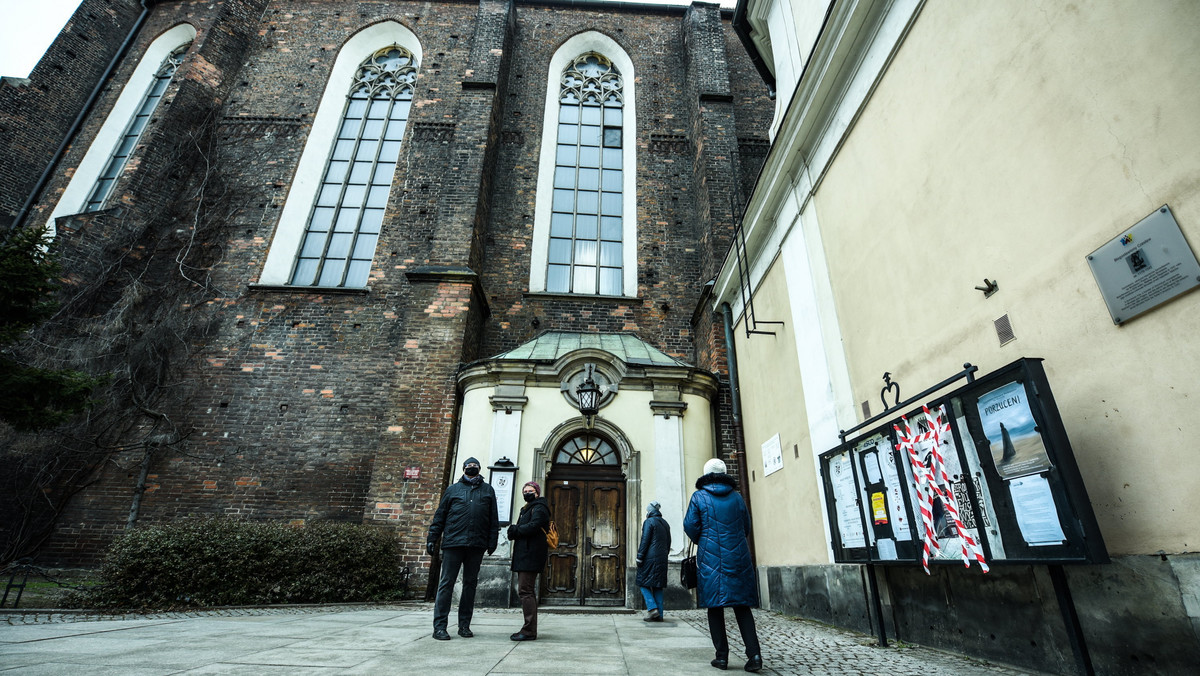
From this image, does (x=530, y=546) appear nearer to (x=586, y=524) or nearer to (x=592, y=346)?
(x=586, y=524)

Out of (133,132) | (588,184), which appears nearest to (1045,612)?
(588,184)

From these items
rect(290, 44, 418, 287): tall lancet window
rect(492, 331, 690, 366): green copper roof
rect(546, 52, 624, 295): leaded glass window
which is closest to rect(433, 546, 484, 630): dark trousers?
rect(492, 331, 690, 366): green copper roof

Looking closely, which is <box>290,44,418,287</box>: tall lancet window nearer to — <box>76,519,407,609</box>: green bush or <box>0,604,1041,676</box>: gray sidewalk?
<box>76,519,407,609</box>: green bush

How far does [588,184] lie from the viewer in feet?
46.3

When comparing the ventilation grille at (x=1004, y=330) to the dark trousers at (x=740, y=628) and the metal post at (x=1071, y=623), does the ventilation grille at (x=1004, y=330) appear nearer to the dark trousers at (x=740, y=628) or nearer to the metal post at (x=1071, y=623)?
the metal post at (x=1071, y=623)

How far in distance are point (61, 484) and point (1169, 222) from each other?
1504cm

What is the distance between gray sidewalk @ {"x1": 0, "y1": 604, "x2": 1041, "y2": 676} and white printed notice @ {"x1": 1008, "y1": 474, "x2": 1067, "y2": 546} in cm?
104

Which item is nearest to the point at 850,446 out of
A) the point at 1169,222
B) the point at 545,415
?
the point at 1169,222

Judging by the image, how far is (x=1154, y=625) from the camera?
8.32 feet

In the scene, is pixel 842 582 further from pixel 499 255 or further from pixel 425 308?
pixel 499 255

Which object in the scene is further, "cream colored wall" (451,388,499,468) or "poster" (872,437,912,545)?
"cream colored wall" (451,388,499,468)

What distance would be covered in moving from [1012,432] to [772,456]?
4.89 metres

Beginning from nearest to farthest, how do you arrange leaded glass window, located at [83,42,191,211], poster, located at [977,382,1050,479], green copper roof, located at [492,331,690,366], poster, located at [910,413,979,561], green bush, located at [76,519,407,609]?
1. poster, located at [977,382,1050,479]
2. poster, located at [910,413,979,561]
3. green bush, located at [76,519,407,609]
4. green copper roof, located at [492,331,690,366]
5. leaded glass window, located at [83,42,191,211]

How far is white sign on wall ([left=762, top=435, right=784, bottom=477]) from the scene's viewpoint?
24.6 feet
